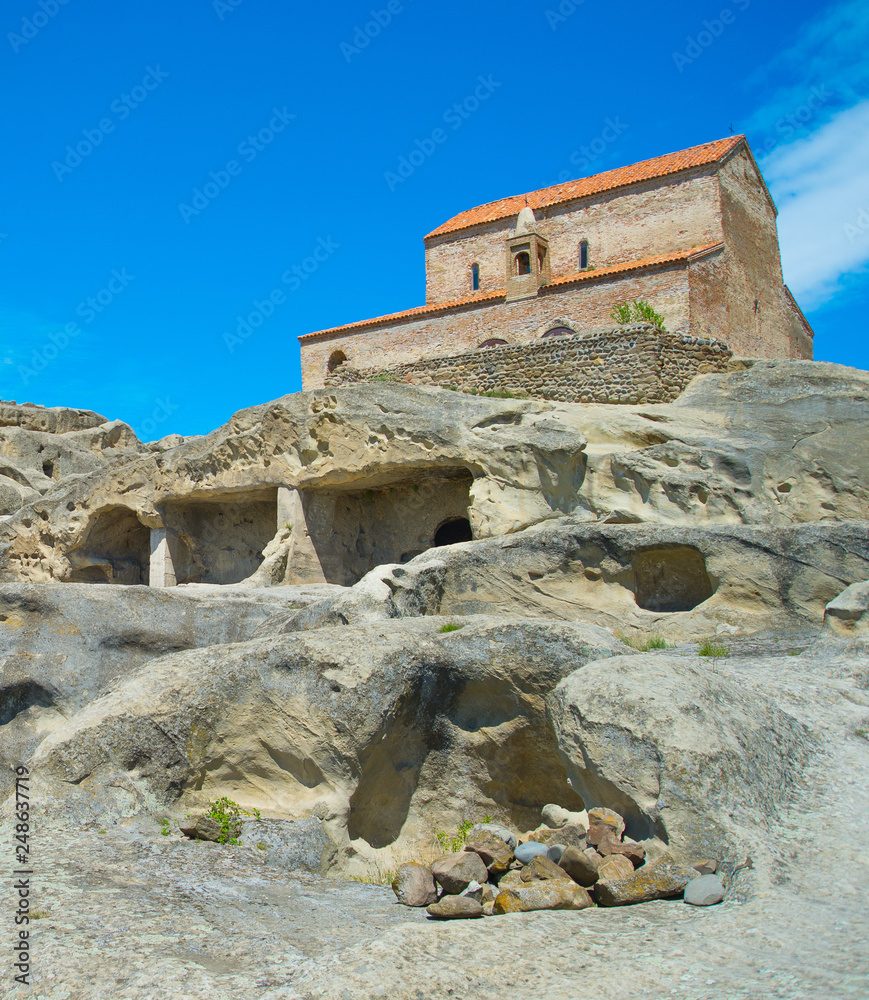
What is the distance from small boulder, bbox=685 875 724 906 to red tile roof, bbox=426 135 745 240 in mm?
24710

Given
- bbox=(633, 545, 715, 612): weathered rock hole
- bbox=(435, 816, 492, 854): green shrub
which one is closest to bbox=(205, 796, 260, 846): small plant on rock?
bbox=(435, 816, 492, 854): green shrub

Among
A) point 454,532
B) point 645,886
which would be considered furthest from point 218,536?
point 645,886

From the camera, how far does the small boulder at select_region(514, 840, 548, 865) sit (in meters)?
4.52

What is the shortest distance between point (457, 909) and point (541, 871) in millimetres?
515

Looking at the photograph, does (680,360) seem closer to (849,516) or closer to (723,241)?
(849,516)

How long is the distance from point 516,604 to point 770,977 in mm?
6895

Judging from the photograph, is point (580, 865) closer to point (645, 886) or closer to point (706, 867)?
point (645, 886)

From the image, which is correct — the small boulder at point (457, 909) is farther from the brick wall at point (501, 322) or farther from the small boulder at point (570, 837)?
the brick wall at point (501, 322)

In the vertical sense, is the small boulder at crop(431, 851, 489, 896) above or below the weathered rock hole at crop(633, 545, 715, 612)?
below

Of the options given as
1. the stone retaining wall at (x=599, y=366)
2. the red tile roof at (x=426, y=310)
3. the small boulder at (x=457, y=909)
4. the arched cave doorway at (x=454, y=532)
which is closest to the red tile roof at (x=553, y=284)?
the red tile roof at (x=426, y=310)

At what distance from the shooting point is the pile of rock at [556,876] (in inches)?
154

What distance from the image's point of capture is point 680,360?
13930 millimetres

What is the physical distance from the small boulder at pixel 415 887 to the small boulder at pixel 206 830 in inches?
44.7

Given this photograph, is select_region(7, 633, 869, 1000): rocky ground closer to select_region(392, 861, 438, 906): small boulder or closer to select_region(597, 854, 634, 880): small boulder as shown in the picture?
select_region(392, 861, 438, 906): small boulder
